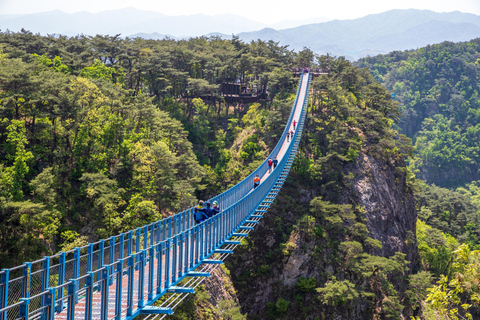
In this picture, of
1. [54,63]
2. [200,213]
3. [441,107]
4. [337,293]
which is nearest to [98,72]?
[54,63]

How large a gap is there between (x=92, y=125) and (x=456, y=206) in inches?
1936

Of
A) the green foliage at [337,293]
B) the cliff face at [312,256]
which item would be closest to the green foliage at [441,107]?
the cliff face at [312,256]

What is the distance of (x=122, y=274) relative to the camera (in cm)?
852

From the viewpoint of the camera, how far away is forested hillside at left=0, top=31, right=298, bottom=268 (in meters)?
19.9

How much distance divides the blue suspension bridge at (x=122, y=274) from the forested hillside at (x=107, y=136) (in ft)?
13.8

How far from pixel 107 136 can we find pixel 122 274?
18.6 metres

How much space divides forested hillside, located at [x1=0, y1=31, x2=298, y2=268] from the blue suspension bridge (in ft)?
13.8

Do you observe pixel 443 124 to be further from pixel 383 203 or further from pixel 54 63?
pixel 54 63

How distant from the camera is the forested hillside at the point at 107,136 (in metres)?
19.9

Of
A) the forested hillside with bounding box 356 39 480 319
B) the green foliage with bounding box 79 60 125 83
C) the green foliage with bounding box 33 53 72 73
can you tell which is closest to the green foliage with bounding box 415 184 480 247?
the forested hillside with bounding box 356 39 480 319

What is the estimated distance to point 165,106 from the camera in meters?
38.3

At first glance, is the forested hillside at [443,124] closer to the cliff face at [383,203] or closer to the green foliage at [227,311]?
the cliff face at [383,203]

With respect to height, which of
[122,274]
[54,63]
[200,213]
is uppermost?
[54,63]

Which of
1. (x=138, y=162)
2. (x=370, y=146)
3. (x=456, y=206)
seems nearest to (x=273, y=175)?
(x=138, y=162)
